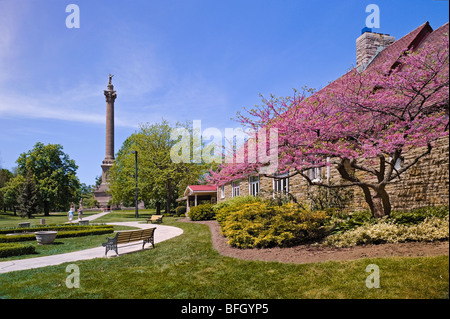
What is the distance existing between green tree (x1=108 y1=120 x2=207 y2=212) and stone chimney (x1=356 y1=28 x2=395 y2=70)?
23.8 m

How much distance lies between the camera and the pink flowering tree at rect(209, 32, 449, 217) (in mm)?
7863

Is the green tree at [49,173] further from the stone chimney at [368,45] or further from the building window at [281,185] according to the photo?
the stone chimney at [368,45]

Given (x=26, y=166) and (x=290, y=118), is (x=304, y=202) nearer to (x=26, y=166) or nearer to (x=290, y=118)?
(x=290, y=118)

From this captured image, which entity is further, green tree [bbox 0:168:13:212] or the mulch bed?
green tree [bbox 0:168:13:212]

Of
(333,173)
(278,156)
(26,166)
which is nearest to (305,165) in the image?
(278,156)

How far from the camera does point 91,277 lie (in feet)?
24.6

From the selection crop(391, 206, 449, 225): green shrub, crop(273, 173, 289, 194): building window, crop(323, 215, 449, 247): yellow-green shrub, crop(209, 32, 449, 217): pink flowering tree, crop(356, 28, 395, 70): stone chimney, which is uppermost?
crop(356, 28, 395, 70): stone chimney

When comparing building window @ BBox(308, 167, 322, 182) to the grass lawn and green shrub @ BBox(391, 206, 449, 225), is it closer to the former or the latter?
green shrub @ BBox(391, 206, 449, 225)

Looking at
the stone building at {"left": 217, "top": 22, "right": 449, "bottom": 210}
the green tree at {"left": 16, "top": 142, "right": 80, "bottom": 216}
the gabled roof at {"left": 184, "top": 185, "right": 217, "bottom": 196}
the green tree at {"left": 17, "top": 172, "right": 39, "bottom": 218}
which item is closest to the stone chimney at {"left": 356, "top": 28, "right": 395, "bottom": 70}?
the stone building at {"left": 217, "top": 22, "right": 449, "bottom": 210}

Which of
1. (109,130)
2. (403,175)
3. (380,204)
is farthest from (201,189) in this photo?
(109,130)

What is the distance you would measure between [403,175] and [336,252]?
5.15 metres

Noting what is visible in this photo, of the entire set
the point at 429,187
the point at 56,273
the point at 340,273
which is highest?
the point at 429,187

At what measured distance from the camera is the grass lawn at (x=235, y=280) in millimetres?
5211

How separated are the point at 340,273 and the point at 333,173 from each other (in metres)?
8.87
